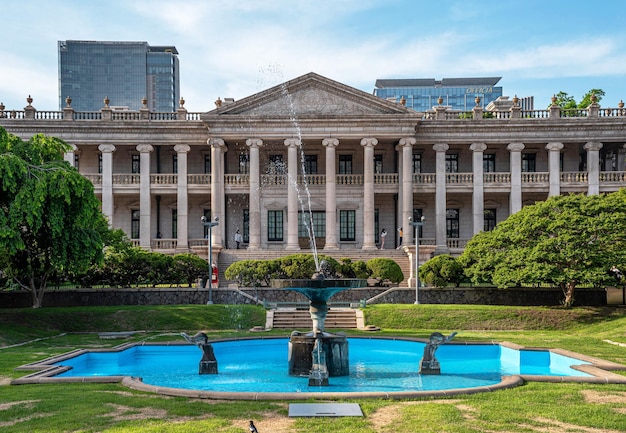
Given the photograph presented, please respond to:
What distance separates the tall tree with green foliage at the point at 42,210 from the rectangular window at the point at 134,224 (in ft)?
65.3

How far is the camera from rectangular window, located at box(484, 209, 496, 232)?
159 feet

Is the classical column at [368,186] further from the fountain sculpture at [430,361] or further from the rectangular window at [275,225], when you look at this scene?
the fountain sculpture at [430,361]

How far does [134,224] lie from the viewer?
48594 millimetres

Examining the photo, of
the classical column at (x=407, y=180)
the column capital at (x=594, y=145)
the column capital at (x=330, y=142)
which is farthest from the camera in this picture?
the column capital at (x=594, y=145)

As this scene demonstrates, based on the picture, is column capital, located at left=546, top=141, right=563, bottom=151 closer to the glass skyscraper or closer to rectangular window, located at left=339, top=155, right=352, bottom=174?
rectangular window, located at left=339, top=155, right=352, bottom=174

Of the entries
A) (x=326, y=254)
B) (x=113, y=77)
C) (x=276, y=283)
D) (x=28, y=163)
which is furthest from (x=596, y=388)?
(x=113, y=77)

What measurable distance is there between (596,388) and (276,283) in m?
7.73

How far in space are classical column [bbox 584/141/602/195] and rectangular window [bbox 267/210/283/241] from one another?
2113 centimetres

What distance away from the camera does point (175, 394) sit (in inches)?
486

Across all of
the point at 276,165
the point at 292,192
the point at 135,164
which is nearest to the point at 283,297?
the point at 292,192

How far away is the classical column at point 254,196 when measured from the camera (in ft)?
142

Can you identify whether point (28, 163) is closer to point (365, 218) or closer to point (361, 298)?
point (361, 298)

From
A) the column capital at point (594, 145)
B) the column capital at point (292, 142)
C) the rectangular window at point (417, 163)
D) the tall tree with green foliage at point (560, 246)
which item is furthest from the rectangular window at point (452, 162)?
the tall tree with green foliage at point (560, 246)

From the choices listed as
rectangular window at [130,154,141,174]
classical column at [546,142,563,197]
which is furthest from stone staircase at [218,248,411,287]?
classical column at [546,142,563,197]
